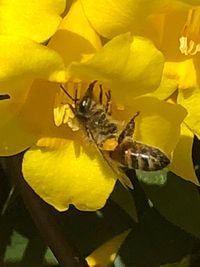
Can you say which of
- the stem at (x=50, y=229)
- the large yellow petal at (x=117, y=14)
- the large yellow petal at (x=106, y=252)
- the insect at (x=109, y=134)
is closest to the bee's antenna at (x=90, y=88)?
the insect at (x=109, y=134)

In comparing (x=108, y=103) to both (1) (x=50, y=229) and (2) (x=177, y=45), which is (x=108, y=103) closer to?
(2) (x=177, y=45)

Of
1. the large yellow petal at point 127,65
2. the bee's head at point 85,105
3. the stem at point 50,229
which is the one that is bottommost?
the stem at point 50,229

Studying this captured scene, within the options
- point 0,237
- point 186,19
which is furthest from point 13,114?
point 0,237

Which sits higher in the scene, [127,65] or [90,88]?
[127,65]

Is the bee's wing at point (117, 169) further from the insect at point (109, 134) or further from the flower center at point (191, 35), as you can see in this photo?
the flower center at point (191, 35)

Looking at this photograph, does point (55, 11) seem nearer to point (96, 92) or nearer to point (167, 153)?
point (96, 92)

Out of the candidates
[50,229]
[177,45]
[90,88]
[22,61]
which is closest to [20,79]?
[22,61]

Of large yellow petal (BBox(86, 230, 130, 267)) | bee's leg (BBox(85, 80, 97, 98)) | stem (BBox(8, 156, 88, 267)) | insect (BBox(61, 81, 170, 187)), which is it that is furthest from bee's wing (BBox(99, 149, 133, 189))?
large yellow petal (BBox(86, 230, 130, 267))
